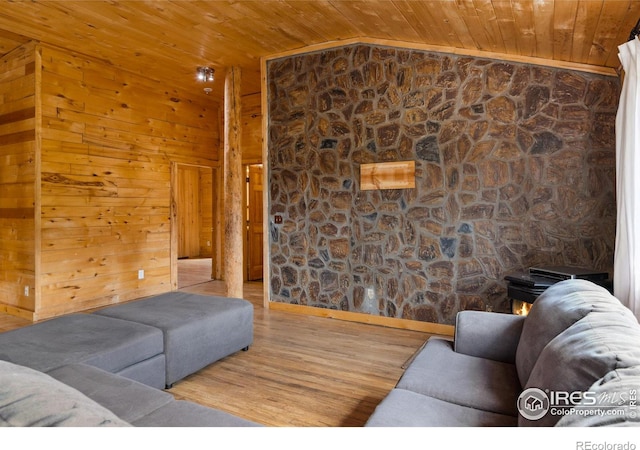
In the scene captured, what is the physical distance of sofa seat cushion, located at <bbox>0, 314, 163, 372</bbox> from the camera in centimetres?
208

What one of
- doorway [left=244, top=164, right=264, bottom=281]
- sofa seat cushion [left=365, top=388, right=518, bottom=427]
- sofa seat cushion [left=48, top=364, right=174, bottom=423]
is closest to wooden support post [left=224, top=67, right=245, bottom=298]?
doorway [left=244, top=164, right=264, bottom=281]

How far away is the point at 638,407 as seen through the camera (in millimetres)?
826

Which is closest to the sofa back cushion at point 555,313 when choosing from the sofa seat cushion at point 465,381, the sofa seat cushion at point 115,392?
the sofa seat cushion at point 465,381

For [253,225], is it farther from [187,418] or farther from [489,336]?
[187,418]

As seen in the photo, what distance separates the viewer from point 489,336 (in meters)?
2.18

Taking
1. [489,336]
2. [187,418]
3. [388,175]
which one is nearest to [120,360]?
[187,418]

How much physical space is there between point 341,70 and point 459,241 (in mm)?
2330

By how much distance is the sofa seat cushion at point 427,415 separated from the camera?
1.46 meters

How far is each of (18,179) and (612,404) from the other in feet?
18.4

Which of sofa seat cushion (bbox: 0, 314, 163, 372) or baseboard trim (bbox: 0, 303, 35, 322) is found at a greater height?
sofa seat cushion (bbox: 0, 314, 163, 372)

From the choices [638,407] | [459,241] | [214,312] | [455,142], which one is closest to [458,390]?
[638,407]

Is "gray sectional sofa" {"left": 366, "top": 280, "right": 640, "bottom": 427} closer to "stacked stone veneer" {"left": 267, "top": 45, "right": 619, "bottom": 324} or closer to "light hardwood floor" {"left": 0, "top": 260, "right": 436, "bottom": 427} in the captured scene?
"light hardwood floor" {"left": 0, "top": 260, "right": 436, "bottom": 427}

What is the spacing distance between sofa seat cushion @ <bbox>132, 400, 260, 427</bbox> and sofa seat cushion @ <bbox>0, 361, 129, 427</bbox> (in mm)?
430

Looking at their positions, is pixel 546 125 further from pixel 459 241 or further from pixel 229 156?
pixel 229 156
